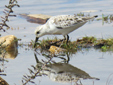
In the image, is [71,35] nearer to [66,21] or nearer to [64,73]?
[66,21]

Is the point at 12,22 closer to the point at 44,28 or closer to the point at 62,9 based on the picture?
the point at 62,9

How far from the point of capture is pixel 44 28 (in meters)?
10.5

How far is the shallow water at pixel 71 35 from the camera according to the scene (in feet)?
23.2

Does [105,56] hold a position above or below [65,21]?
below

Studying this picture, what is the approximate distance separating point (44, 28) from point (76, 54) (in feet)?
5.55

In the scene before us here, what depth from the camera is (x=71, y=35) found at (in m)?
11.9

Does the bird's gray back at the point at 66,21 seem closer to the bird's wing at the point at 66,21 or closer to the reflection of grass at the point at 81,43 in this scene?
the bird's wing at the point at 66,21

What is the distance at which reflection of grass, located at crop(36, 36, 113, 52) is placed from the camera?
397 inches

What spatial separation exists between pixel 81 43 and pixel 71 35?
1371 millimetres

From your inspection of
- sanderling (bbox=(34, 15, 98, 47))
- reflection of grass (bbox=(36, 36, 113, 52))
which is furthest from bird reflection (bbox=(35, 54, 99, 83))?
sanderling (bbox=(34, 15, 98, 47))

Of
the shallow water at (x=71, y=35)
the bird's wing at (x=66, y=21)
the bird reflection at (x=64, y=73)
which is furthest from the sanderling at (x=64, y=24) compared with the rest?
the bird reflection at (x=64, y=73)

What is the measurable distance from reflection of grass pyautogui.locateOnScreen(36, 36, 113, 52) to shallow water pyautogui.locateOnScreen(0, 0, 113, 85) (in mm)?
394

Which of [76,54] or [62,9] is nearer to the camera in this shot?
[76,54]

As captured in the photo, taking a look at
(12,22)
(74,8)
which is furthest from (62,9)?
(12,22)
